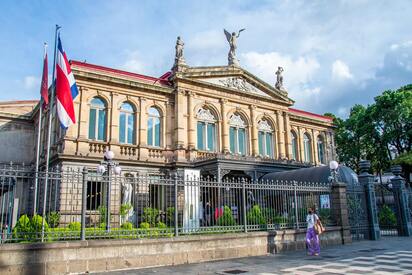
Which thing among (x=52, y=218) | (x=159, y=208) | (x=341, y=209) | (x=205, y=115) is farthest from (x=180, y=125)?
(x=52, y=218)

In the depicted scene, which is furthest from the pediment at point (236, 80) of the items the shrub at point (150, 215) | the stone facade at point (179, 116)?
the shrub at point (150, 215)

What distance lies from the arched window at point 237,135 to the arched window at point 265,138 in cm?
157

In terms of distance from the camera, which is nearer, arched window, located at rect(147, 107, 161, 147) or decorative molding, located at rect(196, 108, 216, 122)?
arched window, located at rect(147, 107, 161, 147)

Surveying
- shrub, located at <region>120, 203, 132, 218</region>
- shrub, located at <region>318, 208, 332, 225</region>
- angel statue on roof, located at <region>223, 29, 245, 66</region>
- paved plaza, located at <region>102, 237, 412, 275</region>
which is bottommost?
paved plaza, located at <region>102, 237, 412, 275</region>

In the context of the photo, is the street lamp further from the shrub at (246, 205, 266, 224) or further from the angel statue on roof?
the angel statue on roof

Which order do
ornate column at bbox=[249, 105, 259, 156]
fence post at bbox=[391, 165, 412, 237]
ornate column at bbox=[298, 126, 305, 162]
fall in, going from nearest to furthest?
fence post at bbox=[391, 165, 412, 237], ornate column at bbox=[249, 105, 259, 156], ornate column at bbox=[298, 126, 305, 162]

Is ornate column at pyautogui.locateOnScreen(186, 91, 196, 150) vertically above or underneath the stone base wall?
above

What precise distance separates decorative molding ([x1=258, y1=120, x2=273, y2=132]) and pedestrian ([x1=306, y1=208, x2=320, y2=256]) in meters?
15.3

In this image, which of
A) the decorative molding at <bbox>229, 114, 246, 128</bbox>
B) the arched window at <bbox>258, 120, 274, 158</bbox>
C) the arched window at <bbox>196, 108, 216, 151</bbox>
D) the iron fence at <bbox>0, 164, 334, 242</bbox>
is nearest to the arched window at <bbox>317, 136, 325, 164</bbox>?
the arched window at <bbox>258, 120, 274, 158</bbox>

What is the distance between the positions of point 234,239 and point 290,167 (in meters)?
14.8

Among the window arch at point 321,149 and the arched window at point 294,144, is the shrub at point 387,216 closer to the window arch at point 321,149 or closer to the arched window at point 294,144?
the arched window at point 294,144

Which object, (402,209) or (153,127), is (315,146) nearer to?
(402,209)

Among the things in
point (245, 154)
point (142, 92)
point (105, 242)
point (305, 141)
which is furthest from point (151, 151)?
point (305, 141)

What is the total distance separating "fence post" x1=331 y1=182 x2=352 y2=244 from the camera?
51.5 ft
